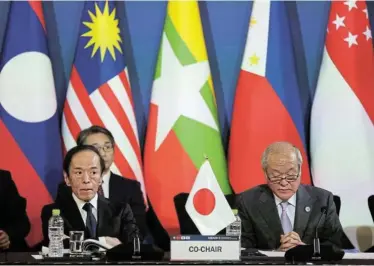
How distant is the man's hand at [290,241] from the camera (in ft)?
14.2

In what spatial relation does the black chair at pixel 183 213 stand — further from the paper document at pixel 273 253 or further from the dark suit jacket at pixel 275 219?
the paper document at pixel 273 253

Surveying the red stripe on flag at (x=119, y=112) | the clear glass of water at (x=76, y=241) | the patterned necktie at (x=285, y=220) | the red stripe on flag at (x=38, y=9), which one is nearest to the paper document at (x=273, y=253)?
the patterned necktie at (x=285, y=220)

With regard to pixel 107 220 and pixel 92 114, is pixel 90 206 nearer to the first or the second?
pixel 107 220

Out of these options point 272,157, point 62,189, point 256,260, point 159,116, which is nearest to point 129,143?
point 159,116

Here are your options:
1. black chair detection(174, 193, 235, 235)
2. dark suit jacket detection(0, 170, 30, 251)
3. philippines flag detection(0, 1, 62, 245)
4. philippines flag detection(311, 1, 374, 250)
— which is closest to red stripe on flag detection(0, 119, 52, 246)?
philippines flag detection(0, 1, 62, 245)

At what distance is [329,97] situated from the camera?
588 centimetres

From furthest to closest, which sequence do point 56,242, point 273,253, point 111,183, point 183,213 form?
point 111,183
point 183,213
point 273,253
point 56,242

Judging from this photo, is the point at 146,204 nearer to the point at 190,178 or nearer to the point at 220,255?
the point at 190,178

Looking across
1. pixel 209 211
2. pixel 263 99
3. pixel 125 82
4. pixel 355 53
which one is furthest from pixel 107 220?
pixel 355 53

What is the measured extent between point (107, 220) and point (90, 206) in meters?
0.13

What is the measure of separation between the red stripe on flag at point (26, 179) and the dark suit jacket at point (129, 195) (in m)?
0.57

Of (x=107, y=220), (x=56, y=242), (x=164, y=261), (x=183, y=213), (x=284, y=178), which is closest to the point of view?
(x=164, y=261)

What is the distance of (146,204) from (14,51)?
1396 mm

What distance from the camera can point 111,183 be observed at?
5.50 metres
